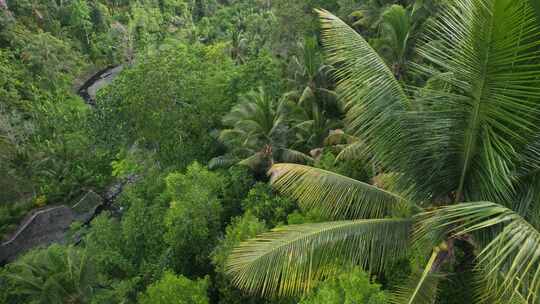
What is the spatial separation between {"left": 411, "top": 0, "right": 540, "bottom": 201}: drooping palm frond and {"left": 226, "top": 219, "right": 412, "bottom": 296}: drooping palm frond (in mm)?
974

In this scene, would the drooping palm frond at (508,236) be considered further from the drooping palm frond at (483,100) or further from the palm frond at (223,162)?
the palm frond at (223,162)

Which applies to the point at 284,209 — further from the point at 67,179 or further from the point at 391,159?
the point at 67,179

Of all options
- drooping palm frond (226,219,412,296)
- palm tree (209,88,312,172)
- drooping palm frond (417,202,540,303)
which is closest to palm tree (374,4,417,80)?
palm tree (209,88,312,172)

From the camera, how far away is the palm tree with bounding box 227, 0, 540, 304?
397cm

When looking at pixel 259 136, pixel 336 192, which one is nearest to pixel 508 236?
pixel 336 192

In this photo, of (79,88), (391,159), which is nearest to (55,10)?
(79,88)

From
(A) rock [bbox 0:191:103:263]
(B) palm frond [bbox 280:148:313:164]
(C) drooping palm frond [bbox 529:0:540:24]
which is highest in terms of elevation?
(C) drooping palm frond [bbox 529:0:540:24]

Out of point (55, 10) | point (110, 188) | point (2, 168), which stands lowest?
point (110, 188)

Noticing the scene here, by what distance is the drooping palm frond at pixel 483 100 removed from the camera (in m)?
3.64

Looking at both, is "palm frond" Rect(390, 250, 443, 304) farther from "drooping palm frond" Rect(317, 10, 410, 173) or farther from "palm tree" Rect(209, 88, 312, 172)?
"palm tree" Rect(209, 88, 312, 172)

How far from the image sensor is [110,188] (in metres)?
24.3

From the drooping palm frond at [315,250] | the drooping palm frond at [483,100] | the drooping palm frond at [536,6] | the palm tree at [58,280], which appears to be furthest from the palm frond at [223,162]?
the drooping palm frond at [536,6]

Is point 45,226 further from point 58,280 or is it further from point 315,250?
point 315,250

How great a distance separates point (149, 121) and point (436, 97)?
11821 millimetres
